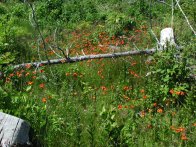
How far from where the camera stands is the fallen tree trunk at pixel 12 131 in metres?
3.95

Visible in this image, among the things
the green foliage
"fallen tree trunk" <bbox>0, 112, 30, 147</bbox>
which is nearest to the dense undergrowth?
the green foliage

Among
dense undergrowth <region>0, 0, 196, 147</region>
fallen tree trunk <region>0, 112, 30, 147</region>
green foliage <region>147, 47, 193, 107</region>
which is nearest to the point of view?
fallen tree trunk <region>0, 112, 30, 147</region>

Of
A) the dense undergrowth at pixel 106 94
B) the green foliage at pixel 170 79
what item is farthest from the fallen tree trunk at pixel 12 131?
the green foliage at pixel 170 79

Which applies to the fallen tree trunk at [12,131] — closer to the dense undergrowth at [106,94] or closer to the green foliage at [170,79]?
the dense undergrowth at [106,94]

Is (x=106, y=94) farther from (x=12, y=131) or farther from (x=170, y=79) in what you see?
(x=12, y=131)

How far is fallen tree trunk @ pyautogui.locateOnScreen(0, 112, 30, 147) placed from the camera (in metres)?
3.95

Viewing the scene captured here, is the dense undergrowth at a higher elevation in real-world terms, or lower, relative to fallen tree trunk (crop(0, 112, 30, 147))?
lower

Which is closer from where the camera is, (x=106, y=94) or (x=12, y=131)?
(x=12, y=131)

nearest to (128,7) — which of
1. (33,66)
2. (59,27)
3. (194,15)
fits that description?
(59,27)

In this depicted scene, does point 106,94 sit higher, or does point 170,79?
point 170,79

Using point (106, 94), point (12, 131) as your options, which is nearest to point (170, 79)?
point (106, 94)

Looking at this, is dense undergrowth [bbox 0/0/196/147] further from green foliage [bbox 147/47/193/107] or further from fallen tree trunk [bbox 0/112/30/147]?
fallen tree trunk [bbox 0/112/30/147]

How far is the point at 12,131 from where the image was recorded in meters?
3.98

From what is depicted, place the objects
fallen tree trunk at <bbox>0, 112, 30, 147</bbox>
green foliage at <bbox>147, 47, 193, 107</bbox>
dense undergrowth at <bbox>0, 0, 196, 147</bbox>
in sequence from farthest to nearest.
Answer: green foliage at <bbox>147, 47, 193, 107</bbox>
dense undergrowth at <bbox>0, 0, 196, 147</bbox>
fallen tree trunk at <bbox>0, 112, 30, 147</bbox>
